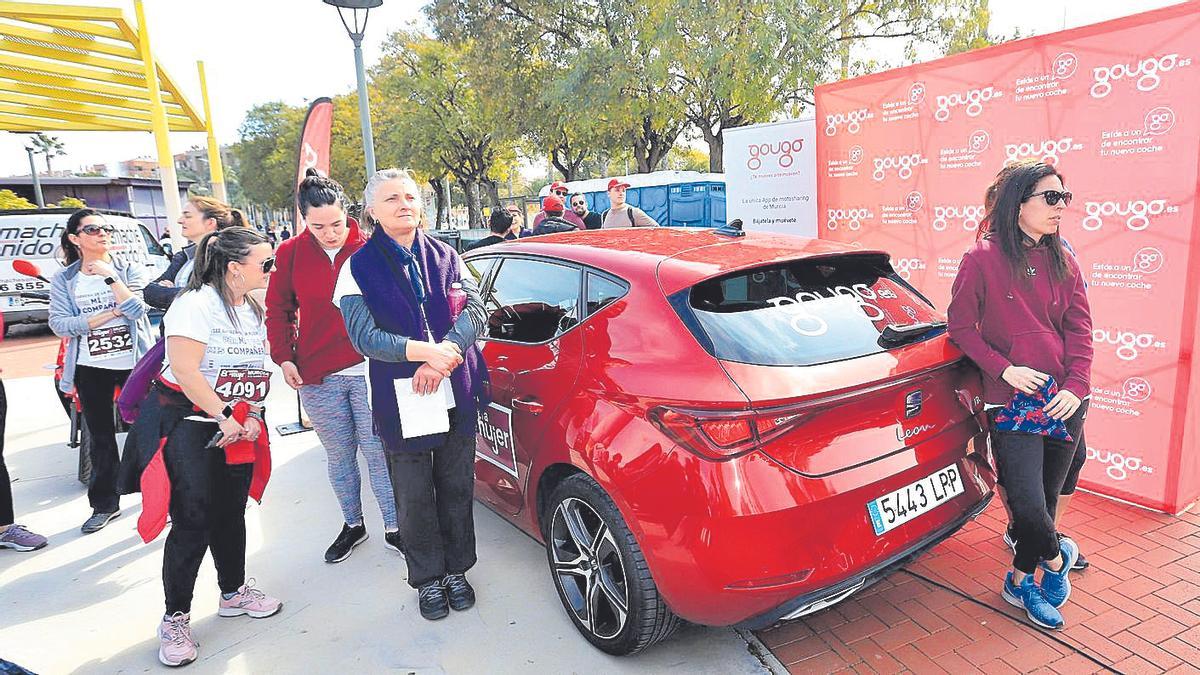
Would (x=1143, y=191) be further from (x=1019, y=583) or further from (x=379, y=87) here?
(x=379, y=87)

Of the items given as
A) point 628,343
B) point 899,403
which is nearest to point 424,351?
point 628,343

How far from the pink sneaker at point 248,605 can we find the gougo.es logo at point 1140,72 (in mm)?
4636

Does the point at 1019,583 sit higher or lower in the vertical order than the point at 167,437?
lower

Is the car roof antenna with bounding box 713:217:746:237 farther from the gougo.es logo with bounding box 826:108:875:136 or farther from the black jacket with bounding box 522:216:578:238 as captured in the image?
the black jacket with bounding box 522:216:578:238

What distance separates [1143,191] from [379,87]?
30083 millimetres

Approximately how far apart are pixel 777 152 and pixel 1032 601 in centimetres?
428

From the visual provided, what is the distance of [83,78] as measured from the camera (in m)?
11.1

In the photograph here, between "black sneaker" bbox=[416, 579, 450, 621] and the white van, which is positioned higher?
the white van

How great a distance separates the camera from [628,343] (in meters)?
2.41

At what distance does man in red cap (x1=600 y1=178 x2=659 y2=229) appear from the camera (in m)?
6.27

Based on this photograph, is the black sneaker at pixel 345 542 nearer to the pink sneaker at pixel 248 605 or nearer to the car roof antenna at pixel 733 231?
the pink sneaker at pixel 248 605

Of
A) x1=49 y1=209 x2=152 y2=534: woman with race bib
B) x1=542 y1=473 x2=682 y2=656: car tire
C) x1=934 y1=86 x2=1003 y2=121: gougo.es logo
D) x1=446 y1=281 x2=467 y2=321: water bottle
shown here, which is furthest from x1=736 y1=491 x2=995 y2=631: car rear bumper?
x1=49 y1=209 x2=152 y2=534: woman with race bib

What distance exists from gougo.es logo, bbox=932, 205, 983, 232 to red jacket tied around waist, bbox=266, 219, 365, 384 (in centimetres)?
346

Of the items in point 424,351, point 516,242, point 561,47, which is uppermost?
point 561,47
